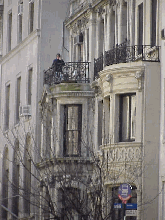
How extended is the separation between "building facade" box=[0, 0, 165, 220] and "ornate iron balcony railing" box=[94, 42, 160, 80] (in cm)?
4

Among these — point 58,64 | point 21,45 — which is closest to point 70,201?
point 58,64

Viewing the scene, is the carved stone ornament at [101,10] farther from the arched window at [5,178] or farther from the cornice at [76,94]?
the arched window at [5,178]

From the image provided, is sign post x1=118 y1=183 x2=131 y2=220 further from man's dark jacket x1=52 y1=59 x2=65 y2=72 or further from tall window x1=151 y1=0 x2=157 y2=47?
man's dark jacket x1=52 y1=59 x2=65 y2=72

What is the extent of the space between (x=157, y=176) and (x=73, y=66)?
9974 mm

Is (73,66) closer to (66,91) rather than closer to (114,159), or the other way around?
(66,91)

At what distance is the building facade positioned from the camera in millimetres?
43219

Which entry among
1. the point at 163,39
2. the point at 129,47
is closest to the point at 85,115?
the point at 129,47

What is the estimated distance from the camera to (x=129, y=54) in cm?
4541

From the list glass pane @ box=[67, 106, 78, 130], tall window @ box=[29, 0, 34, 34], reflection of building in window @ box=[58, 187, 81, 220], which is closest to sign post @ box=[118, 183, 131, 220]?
reflection of building in window @ box=[58, 187, 81, 220]

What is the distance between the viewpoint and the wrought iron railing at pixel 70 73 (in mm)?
50938

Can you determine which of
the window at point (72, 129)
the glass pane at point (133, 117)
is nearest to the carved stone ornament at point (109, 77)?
the glass pane at point (133, 117)

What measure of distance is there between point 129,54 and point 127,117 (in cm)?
268

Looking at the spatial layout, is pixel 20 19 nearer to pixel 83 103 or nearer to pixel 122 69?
pixel 83 103

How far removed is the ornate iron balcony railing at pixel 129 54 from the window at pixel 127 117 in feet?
5.22
